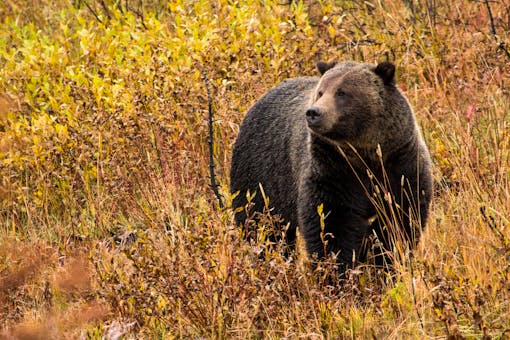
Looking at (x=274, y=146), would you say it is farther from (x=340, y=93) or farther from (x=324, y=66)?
(x=340, y=93)

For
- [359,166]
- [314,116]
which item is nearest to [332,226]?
[359,166]

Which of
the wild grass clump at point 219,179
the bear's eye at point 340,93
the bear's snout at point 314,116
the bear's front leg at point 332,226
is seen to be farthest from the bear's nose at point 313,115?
the wild grass clump at point 219,179

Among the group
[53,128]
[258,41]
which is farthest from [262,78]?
[53,128]

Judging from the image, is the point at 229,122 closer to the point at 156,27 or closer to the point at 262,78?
the point at 262,78

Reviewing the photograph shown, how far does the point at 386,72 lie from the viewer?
15.6 ft

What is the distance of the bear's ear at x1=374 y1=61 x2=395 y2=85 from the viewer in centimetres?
473

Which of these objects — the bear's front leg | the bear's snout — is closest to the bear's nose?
the bear's snout

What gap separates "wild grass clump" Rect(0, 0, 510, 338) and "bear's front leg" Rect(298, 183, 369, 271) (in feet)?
0.56

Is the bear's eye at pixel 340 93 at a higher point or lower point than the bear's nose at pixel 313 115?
higher

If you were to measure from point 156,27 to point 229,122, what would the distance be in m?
1.66

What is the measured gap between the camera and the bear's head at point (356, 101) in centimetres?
459

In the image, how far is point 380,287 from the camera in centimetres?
467

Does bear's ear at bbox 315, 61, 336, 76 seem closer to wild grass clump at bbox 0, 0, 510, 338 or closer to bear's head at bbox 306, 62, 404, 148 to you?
bear's head at bbox 306, 62, 404, 148

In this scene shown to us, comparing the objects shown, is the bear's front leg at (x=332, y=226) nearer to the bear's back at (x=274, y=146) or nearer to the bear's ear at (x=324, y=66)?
the bear's back at (x=274, y=146)
